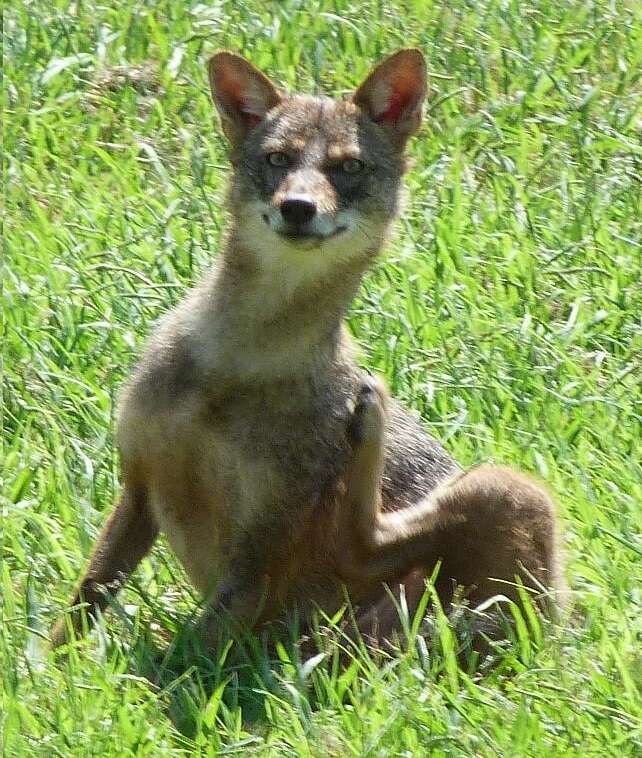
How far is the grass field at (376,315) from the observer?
4.80 metres

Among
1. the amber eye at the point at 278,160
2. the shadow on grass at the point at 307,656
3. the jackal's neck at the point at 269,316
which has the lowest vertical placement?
the shadow on grass at the point at 307,656

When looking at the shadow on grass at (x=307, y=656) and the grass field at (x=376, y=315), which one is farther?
the shadow on grass at (x=307, y=656)

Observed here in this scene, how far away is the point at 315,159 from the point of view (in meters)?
5.47

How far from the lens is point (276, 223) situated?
5242 mm

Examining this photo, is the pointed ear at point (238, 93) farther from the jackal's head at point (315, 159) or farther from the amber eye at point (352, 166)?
the amber eye at point (352, 166)

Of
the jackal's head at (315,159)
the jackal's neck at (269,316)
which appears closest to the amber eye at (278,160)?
the jackal's head at (315,159)

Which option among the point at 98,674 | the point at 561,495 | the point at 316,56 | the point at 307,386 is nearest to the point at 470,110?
the point at 316,56

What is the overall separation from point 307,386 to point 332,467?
26 centimetres

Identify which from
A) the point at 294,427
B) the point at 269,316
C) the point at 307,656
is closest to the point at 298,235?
the point at 269,316

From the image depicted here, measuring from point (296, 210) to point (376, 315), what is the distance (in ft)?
5.91

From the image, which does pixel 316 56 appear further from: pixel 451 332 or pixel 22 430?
pixel 22 430

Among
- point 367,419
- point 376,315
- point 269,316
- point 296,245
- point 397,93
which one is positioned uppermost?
point 397,93

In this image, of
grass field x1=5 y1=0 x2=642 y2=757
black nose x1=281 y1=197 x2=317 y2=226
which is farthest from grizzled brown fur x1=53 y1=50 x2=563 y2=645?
grass field x1=5 y1=0 x2=642 y2=757

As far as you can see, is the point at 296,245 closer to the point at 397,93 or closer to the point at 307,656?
the point at 397,93
